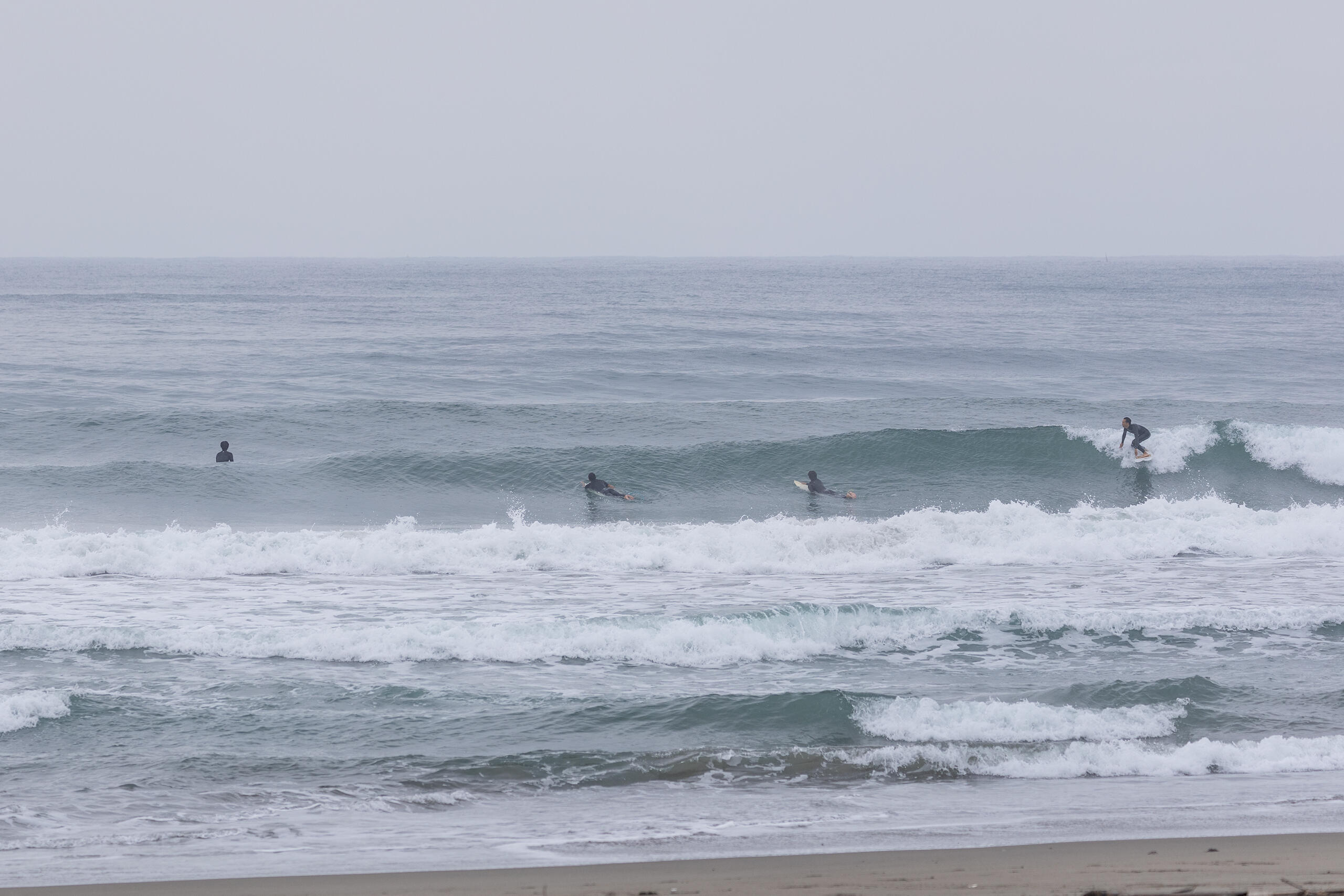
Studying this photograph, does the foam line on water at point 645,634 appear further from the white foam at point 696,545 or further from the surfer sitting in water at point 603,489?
the surfer sitting in water at point 603,489

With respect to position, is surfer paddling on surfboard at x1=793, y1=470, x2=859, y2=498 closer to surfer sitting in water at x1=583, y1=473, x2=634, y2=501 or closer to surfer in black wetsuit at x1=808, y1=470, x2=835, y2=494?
surfer in black wetsuit at x1=808, y1=470, x2=835, y2=494

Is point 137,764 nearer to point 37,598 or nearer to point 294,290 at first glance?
point 37,598

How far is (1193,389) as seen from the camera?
1353 inches

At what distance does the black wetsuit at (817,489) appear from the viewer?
890 inches

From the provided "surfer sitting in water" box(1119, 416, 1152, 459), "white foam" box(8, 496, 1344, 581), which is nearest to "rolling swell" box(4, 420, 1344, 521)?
"surfer sitting in water" box(1119, 416, 1152, 459)

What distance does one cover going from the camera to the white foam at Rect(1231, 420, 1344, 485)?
24.2 meters

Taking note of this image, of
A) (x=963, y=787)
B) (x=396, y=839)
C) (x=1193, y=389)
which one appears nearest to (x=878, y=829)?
(x=963, y=787)

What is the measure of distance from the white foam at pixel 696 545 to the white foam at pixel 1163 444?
554 centimetres

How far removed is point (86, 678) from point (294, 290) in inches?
3188

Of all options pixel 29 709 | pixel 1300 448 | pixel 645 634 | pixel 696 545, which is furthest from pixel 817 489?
pixel 29 709

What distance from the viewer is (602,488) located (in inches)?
885

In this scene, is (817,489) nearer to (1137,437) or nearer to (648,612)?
(1137,437)

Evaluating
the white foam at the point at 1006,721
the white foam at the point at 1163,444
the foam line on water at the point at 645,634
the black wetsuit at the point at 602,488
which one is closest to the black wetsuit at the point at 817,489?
the black wetsuit at the point at 602,488

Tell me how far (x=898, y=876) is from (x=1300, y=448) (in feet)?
72.9
